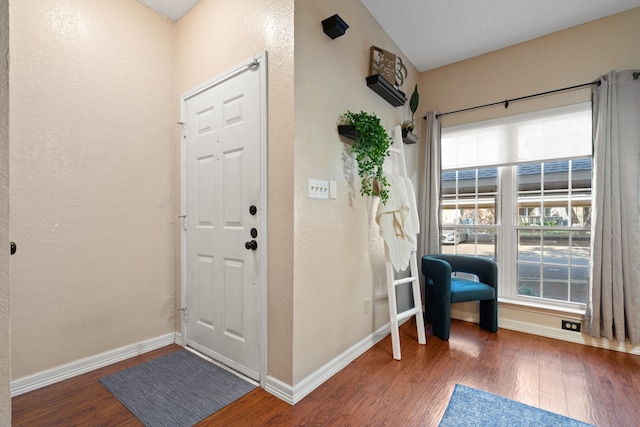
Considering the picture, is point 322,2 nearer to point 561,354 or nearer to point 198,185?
point 198,185

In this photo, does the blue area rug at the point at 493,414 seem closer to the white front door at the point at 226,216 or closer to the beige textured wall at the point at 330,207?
the beige textured wall at the point at 330,207

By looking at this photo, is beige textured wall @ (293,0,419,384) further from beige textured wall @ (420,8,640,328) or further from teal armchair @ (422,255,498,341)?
beige textured wall @ (420,8,640,328)

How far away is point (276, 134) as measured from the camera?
181cm

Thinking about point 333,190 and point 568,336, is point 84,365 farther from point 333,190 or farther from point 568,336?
point 568,336

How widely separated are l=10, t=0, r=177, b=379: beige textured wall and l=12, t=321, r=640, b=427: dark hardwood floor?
371 mm

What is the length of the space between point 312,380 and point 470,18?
10.0ft

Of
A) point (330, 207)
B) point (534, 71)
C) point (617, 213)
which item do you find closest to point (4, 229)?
point (330, 207)

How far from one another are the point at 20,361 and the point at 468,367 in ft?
9.53

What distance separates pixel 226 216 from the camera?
2127mm

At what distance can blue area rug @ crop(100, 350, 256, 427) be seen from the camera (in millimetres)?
1618

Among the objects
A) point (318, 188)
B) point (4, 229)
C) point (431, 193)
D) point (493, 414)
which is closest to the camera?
point (4, 229)

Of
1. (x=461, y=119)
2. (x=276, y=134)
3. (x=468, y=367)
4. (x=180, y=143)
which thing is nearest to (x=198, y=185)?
(x=180, y=143)

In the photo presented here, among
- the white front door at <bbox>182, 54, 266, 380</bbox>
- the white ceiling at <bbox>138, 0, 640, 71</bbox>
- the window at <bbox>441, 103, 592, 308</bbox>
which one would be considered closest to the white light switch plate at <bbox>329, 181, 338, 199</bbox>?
the white front door at <bbox>182, 54, 266, 380</bbox>

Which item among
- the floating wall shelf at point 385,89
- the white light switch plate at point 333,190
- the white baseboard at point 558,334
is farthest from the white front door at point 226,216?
the white baseboard at point 558,334
